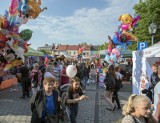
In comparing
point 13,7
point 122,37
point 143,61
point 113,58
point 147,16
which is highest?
point 147,16

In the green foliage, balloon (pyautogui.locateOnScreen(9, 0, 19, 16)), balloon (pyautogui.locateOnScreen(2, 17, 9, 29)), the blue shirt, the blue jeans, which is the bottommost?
the blue jeans

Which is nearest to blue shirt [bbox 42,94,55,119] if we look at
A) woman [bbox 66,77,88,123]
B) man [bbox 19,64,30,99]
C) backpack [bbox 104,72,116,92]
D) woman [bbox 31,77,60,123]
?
woman [bbox 31,77,60,123]

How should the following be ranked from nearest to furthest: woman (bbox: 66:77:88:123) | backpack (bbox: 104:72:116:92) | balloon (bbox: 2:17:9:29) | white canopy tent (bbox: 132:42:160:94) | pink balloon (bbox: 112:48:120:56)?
woman (bbox: 66:77:88:123)
white canopy tent (bbox: 132:42:160:94)
backpack (bbox: 104:72:116:92)
balloon (bbox: 2:17:9:29)
pink balloon (bbox: 112:48:120:56)

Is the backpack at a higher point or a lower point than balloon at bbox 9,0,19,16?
lower

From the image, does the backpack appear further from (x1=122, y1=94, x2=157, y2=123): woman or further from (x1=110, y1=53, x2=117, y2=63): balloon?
(x1=110, y1=53, x2=117, y2=63): balloon

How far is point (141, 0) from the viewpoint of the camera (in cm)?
3038

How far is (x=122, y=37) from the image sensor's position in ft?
51.1

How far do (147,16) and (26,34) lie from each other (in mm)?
20776

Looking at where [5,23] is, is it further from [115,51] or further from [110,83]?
[115,51]

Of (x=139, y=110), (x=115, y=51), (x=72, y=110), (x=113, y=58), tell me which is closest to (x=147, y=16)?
(x=113, y=58)

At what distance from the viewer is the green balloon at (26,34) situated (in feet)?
35.6

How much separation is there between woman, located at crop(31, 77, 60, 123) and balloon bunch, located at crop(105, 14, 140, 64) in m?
11.7

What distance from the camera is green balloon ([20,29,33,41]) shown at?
10.9 meters

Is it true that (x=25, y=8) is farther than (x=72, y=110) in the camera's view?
Yes
